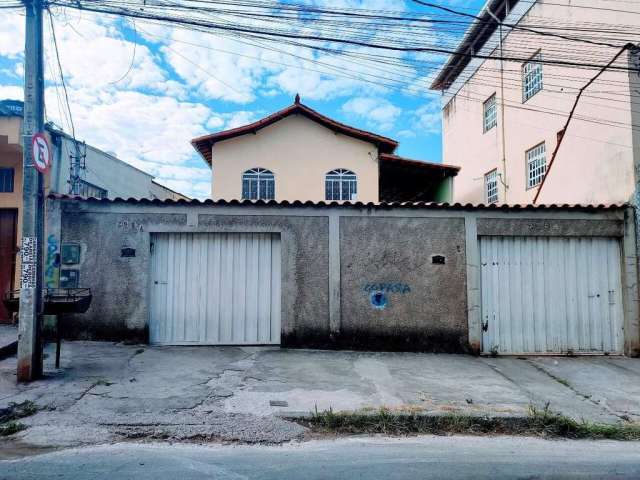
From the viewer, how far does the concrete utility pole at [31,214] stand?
201 inches

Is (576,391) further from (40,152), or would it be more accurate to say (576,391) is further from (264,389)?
(40,152)

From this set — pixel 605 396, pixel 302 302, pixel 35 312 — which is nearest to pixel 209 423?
pixel 35 312

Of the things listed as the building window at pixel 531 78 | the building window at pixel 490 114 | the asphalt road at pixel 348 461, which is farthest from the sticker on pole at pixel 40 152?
the building window at pixel 490 114

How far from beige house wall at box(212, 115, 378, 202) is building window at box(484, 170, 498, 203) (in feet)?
15.5

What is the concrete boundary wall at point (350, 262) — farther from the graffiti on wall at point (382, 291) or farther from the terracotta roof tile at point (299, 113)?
the terracotta roof tile at point (299, 113)

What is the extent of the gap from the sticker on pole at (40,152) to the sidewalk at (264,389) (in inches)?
109

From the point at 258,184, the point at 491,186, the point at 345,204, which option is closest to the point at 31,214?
the point at 345,204

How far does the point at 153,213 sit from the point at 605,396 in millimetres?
7560

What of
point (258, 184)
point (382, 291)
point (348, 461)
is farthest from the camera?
point (258, 184)

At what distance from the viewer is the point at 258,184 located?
1427cm

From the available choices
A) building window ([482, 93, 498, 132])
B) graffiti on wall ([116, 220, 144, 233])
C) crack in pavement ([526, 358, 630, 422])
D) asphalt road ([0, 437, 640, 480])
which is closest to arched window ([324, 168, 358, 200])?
building window ([482, 93, 498, 132])

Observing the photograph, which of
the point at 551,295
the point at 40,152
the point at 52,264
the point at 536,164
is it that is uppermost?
the point at 536,164

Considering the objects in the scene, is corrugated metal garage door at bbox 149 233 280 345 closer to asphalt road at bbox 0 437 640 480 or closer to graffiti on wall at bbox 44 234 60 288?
graffiti on wall at bbox 44 234 60 288

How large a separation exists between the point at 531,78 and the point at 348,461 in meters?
13.4
